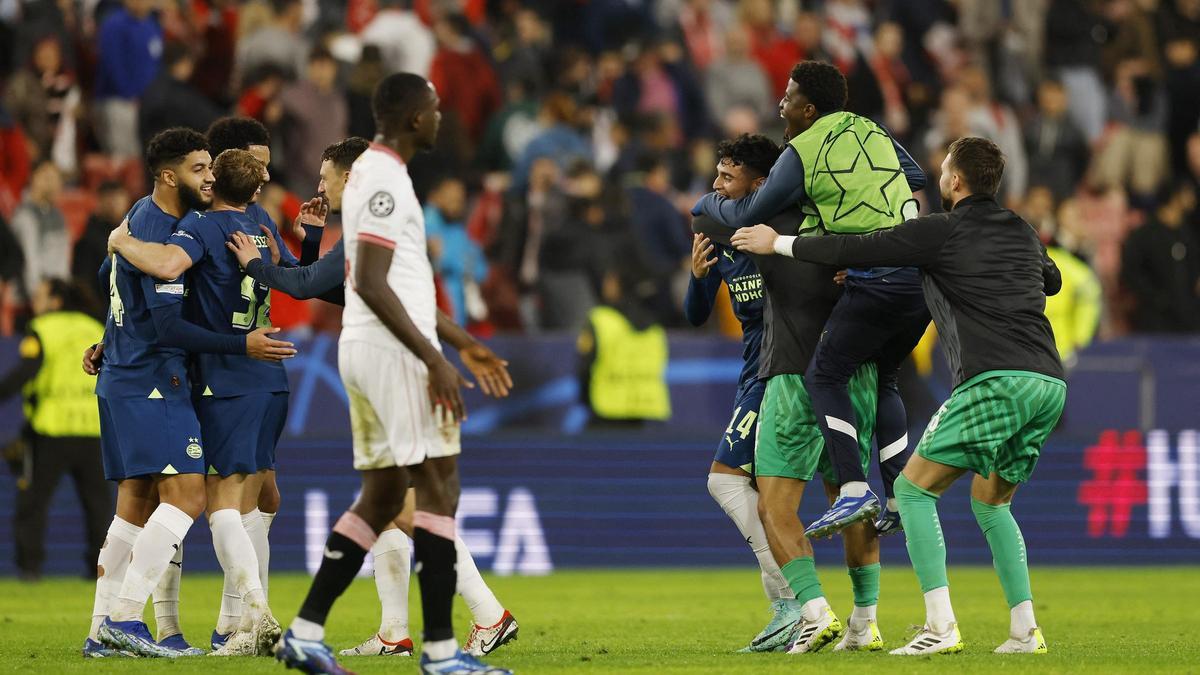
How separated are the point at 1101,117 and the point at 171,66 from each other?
11.6 metres

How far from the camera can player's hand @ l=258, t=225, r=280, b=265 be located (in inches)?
365

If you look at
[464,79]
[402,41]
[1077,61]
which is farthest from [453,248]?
[1077,61]

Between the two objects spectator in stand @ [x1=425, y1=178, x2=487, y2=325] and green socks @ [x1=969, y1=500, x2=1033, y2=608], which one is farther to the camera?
spectator in stand @ [x1=425, y1=178, x2=487, y2=325]

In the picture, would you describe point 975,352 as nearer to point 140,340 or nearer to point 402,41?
point 140,340

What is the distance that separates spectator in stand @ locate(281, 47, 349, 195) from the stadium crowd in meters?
0.02

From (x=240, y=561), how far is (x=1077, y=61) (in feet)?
55.0

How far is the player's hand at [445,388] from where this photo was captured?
720cm

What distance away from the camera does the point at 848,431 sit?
906 cm

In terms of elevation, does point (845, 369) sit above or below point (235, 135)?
below

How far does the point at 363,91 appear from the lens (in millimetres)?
18750

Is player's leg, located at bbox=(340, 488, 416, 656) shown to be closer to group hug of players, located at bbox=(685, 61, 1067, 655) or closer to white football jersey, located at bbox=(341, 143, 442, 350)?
group hug of players, located at bbox=(685, 61, 1067, 655)

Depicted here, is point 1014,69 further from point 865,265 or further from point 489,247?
point 865,265

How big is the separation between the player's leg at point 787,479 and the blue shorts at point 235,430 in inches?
100

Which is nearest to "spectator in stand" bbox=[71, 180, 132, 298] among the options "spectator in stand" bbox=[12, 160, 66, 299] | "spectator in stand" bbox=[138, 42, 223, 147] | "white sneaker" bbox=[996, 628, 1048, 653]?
"spectator in stand" bbox=[12, 160, 66, 299]
